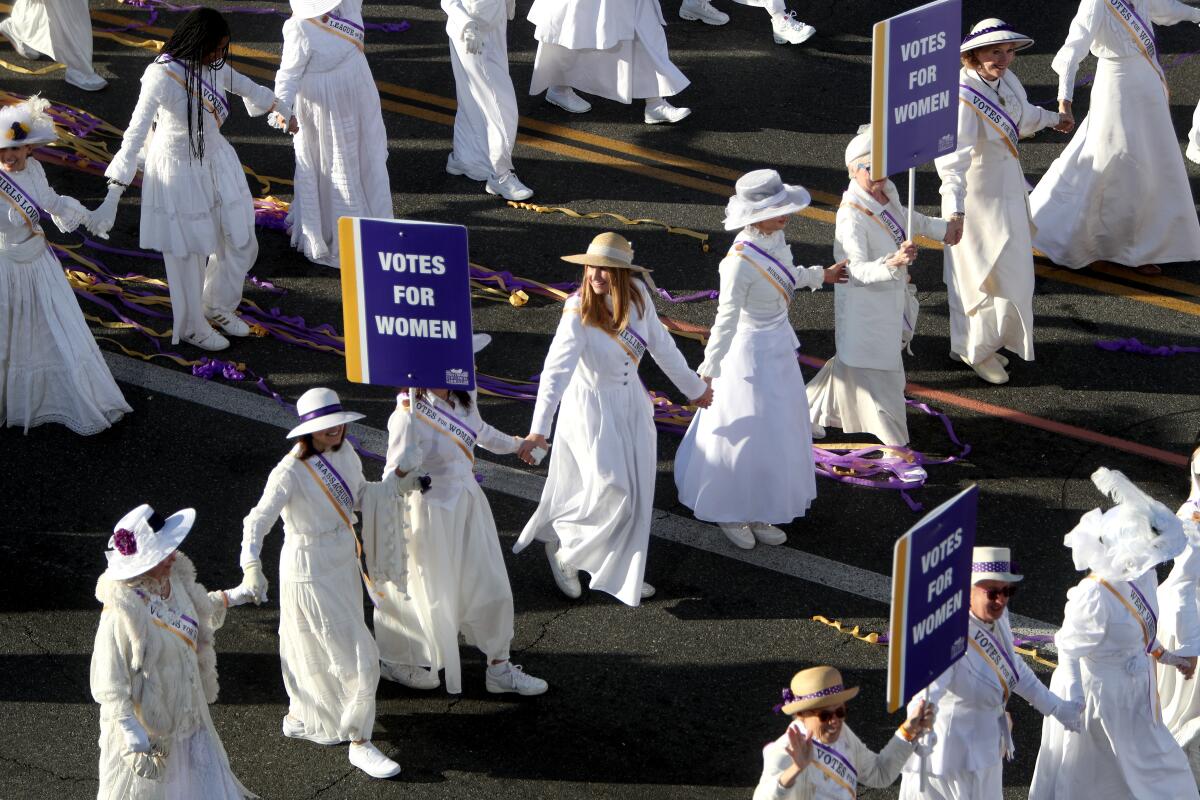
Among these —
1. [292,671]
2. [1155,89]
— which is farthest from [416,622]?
[1155,89]

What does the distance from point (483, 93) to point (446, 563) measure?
5.12m

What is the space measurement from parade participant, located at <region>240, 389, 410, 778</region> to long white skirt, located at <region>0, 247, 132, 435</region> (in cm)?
300

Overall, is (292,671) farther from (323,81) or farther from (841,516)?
(323,81)

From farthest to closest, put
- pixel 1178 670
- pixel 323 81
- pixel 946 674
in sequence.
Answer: pixel 323 81 → pixel 1178 670 → pixel 946 674

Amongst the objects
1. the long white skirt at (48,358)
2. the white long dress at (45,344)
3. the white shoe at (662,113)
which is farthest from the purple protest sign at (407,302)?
the white shoe at (662,113)

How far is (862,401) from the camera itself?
11.3m

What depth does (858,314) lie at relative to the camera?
1105 cm

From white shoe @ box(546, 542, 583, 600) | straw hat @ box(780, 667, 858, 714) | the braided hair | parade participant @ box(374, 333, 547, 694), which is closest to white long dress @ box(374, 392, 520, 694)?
parade participant @ box(374, 333, 547, 694)

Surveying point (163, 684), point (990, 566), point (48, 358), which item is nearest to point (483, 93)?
point (48, 358)

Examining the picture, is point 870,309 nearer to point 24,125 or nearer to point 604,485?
point 604,485

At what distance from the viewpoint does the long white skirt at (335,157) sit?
12.6 m

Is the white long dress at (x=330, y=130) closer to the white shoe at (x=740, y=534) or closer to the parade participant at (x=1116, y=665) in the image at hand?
the white shoe at (x=740, y=534)

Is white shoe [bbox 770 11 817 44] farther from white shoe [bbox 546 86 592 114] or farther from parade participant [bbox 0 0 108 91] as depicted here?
parade participant [bbox 0 0 108 91]

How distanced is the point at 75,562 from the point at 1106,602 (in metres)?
5.36
